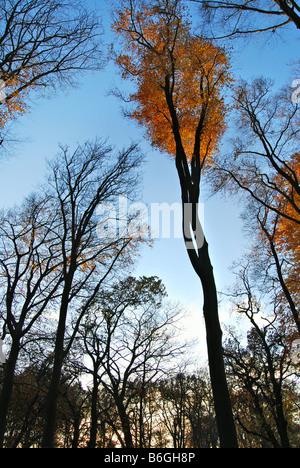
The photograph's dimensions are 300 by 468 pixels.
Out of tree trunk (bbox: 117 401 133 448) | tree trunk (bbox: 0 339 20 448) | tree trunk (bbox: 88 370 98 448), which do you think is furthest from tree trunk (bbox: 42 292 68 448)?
tree trunk (bbox: 117 401 133 448)

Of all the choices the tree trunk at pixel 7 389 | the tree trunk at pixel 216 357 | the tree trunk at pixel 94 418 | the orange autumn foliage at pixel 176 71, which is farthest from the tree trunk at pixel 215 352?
the tree trunk at pixel 94 418

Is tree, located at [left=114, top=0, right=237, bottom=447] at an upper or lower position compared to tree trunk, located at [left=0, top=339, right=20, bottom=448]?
upper

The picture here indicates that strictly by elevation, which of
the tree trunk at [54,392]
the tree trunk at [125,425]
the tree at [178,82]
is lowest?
the tree trunk at [125,425]

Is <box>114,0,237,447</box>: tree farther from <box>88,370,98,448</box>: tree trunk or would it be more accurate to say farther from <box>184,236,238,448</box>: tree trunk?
<box>88,370,98,448</box>: tree trunk

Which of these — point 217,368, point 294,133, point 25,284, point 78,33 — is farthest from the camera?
point 25,284

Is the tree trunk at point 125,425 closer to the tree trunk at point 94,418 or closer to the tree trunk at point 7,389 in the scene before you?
the tree trunk at point 94,418

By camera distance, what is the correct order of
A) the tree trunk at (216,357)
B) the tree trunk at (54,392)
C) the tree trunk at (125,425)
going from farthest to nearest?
1. the tree trunk at (125,425)
2. the tree trunk at (54,392)
3. the tree trunk at (216,357)

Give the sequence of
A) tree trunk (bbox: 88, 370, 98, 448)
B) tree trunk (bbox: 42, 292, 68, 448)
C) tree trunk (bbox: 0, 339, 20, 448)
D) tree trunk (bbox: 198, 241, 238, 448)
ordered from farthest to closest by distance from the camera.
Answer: tree trunk (bbox: 88, 370, 98, 448) → tree trunk (bbox: 0, 339, 20, 448) → tree trunk (bbox: 42, 292, 68, 448) → tree trunk (bbox: 198, 241, 238, 448)

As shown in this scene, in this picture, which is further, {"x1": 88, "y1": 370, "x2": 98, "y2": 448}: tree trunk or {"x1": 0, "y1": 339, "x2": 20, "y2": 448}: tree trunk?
{"x1": 88, "y1": 370, "x2": 98, "y2": 448}: tree trunk

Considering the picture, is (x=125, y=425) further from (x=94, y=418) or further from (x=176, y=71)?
(x=176, y=71)

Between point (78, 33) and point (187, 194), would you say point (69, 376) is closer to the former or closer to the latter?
point (187, 194)

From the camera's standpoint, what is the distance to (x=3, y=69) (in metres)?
A: 6.38
